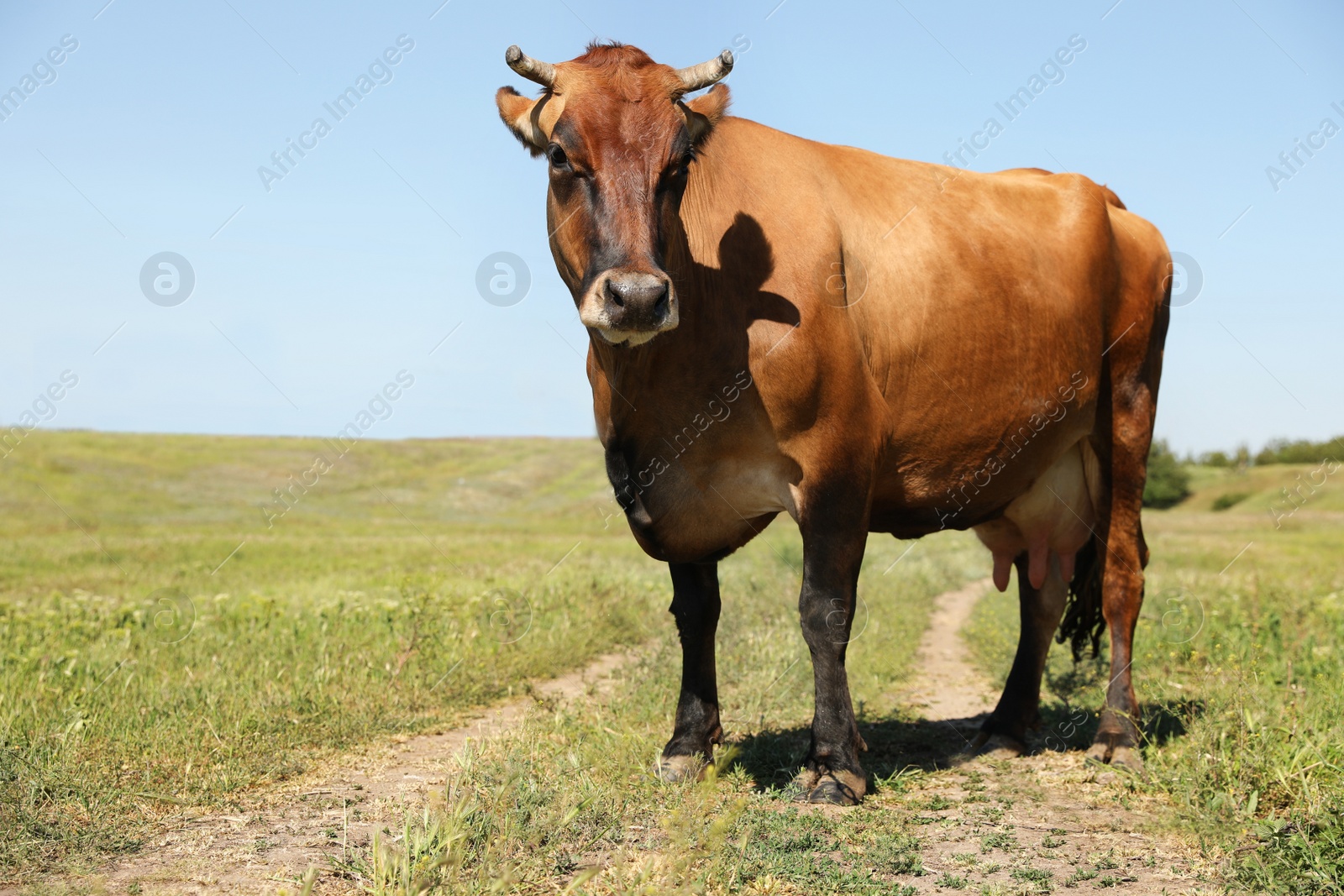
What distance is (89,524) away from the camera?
30516mm

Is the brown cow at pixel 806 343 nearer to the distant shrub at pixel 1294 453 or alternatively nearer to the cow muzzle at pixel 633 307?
the cow muzzle at pixel 633 307

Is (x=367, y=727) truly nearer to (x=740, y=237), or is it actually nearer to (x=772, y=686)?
(x=772, y=686)

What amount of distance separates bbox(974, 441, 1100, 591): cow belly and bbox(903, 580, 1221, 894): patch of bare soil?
3.78 feet

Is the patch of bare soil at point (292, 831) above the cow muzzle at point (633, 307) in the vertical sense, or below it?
below

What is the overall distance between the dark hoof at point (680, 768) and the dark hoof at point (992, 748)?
67.0 inches

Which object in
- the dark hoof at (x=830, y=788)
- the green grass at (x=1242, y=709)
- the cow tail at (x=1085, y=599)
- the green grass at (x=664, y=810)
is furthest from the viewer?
the cow tail at (x=1085, y=599)

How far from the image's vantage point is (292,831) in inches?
169

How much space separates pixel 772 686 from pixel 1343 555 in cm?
2053

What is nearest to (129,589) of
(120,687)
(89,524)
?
(120,687)

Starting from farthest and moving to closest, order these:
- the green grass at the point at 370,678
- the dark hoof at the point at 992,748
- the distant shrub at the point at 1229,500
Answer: the distant shrub at the point at 1229,500
the dark hoof at the point at 992,748
the green grass at the point at 370,678

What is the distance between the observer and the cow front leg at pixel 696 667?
554 centimetres

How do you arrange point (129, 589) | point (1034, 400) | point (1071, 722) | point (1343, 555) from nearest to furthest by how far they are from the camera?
point (1034, 400)
point (1071, 722)
point (129, 589)
point (1343, 555)

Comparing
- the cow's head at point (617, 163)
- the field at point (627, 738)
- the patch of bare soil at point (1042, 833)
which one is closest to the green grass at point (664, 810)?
the field at point (627, 738)

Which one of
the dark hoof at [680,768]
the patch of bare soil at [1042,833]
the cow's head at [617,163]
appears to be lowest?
the patch of bare soil at [1042,833]
